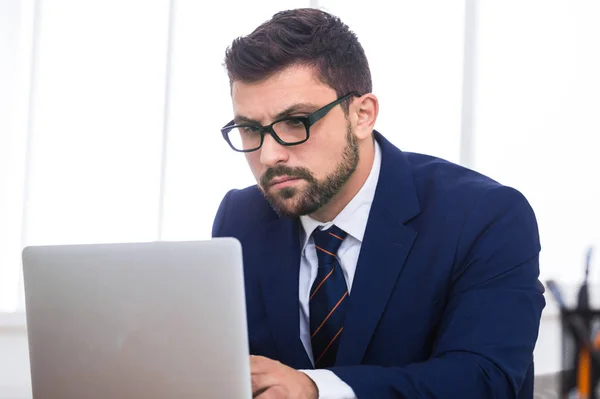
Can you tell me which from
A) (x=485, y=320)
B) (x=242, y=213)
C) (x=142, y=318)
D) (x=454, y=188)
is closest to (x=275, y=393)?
(x=142, y=318)

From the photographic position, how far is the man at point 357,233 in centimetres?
159

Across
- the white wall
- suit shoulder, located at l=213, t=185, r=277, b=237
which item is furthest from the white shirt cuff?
the white wall

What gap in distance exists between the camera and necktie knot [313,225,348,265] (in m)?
1.78

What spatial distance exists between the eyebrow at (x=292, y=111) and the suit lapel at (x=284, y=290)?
333mm

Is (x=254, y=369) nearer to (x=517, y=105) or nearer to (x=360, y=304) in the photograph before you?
(x=360, y=304)

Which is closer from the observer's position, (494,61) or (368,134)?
(368,134)

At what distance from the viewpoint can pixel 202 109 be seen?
138 inches

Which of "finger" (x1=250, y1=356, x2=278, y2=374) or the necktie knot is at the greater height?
the necktie knot

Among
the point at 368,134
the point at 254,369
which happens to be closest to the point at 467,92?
the point at 368,134

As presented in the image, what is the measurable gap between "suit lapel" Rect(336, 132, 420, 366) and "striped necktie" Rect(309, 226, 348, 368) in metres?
0.05

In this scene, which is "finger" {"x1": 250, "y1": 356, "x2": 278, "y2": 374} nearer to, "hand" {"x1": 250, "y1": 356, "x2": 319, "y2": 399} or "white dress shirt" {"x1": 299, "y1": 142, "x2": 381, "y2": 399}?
"hand" {"x1": 250, "y1": 356, "x2": 319, "y2": 399}

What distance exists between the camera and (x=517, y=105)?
371 cm

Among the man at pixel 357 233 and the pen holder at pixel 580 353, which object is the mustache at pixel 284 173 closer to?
the man at pixel 357 233

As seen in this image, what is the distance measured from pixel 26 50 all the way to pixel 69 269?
2579 mm
